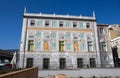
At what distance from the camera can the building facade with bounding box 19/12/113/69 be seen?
998 inches

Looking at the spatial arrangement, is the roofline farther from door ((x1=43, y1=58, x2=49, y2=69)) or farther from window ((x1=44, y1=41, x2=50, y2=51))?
door ((x1=43, y1=58, x2=49, y2=69))

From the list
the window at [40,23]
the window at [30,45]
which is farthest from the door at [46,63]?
the window at [40,23]

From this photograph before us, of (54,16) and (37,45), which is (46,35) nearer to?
(37,45)

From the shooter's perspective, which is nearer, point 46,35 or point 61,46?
point 46,35

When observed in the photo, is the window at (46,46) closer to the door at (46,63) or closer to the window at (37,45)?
the window at (37,45)

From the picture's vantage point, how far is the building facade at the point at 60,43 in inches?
998

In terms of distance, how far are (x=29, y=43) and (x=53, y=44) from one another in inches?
195

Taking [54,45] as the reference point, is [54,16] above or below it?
above

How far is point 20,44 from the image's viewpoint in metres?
25.3

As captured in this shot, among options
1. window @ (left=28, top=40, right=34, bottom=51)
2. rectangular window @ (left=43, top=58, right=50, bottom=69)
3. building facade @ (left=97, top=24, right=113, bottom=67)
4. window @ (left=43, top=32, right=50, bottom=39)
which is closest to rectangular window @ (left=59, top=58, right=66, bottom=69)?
rectangular window @ (left=43, top=58, right=50, bottom=69)

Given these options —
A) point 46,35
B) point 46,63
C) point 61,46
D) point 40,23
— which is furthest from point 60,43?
point 40,23

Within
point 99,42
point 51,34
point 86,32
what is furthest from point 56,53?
point 99,42

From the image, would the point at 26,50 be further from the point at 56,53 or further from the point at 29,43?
the point at 56,53

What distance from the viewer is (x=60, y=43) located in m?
26.9
